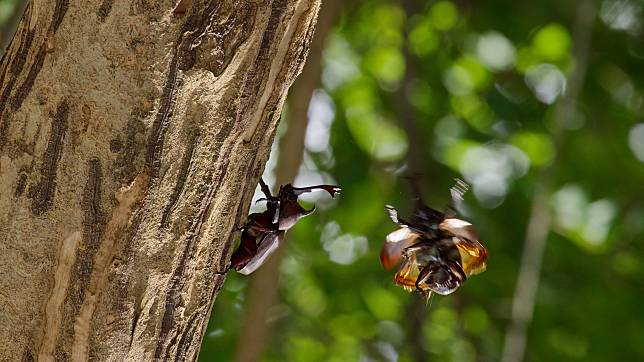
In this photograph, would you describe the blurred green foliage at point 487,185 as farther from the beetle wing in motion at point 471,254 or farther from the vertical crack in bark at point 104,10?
the vertical crack in bark at point 104,10

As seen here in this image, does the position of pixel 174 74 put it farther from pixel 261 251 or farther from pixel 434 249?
pixel 434 249

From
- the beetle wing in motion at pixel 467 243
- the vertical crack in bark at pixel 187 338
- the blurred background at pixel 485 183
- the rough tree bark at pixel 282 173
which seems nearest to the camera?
the vertical crack in bark at pixel 187 338

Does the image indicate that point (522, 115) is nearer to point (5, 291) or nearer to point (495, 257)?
point (495, 257)

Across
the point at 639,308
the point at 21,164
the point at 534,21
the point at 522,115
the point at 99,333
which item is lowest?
the point at 639,308

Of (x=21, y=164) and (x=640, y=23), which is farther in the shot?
(x=640, y=23)

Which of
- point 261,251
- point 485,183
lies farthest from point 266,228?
point 485,183

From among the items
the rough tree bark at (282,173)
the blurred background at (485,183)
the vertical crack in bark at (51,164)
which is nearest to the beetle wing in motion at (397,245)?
the vertical crack in bark at (51,164)

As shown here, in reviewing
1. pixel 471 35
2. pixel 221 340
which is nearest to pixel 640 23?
pixel 471 35

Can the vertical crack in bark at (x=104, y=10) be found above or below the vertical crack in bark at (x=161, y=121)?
above
